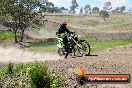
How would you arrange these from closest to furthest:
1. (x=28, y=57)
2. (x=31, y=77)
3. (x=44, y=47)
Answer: (x=31, y=77)
(x=28, y=57)
(x=44, y=47)

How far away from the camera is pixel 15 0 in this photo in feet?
197

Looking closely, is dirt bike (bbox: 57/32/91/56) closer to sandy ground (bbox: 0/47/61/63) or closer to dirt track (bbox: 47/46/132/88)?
sandy ground (bbox: 0/47/61/63)

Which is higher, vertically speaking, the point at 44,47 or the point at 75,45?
the point at 75,45

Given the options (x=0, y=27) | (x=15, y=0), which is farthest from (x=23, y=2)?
(x=0, y=27)

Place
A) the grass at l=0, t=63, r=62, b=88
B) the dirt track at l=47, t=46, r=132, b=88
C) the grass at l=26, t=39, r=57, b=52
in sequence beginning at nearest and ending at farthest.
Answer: the grass at l=0, t=63, r=62, b=88 < the dirt track at l=47, t=46, r=132, b=88 < the grass at l=26, t=39, r=57, b=52

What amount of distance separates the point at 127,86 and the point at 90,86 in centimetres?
162

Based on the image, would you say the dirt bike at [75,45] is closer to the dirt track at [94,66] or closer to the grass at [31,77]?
the dirt track at [94,66]

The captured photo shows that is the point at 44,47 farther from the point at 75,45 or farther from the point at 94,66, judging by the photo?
the point at 94,66

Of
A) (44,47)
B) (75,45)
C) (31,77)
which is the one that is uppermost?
(31,77)

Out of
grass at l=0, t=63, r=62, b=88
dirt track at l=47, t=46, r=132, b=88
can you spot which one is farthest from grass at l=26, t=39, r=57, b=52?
dirt track at l=47, t=46, r=132, b=88

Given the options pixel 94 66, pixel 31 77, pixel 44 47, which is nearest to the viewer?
pixel 31 77

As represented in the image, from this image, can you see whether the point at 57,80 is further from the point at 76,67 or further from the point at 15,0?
the point at 15,0

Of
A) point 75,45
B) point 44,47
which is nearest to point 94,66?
point 75,45

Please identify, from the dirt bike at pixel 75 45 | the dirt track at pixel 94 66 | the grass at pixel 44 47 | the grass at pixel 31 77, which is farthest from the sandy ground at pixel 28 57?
the grass at pixel 44 47
